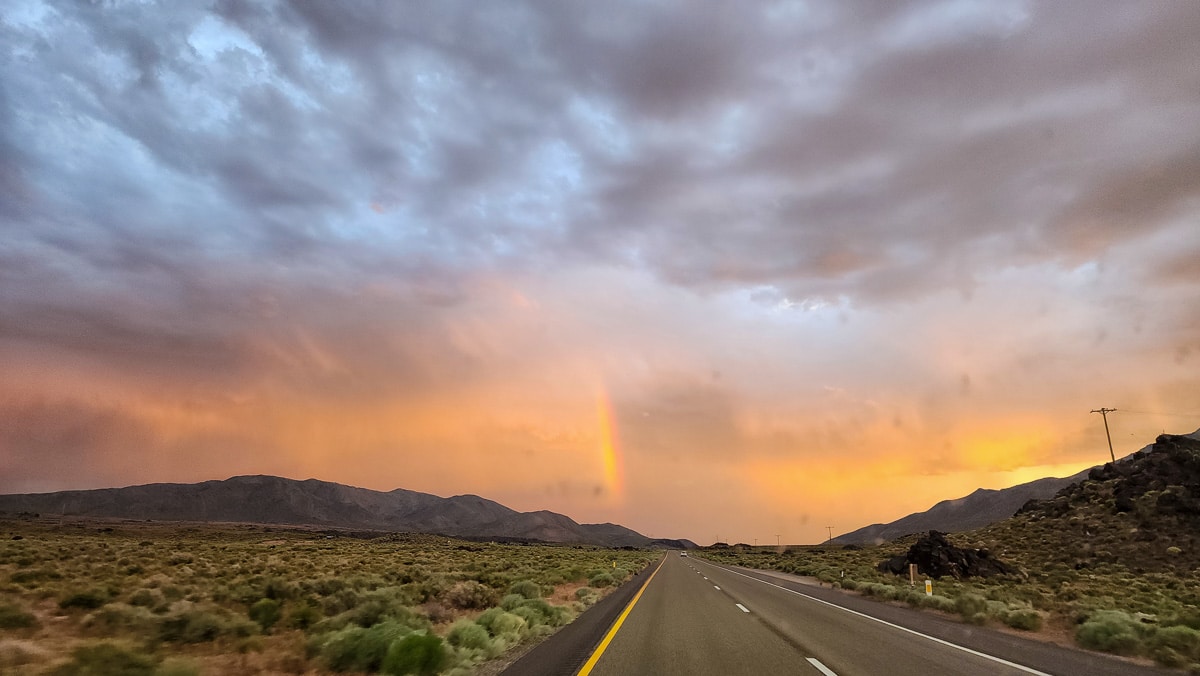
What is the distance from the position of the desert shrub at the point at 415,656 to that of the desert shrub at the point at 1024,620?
52.2ft

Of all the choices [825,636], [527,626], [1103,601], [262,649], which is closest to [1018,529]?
[1103,601]

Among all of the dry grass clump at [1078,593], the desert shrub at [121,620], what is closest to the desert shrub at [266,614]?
the desert shrub at [121,620]

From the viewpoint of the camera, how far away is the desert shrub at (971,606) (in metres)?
18.0

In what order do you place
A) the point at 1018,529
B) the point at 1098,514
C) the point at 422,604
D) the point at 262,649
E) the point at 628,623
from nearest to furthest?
1. the point at 262,649
2. the point at 628,623
3. the point at 422,604
4. the point at 1098,514
5. the point at 1018,529

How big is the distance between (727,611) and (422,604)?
9.47 m

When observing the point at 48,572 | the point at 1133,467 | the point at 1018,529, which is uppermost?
the point at 1133,467

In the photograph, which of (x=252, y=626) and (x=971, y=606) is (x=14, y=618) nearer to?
(x=252, y=626)

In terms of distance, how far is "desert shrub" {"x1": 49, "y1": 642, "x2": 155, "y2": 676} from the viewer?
7.41 meters

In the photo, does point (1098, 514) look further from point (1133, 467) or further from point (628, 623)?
point (628, 623)

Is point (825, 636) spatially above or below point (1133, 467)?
below

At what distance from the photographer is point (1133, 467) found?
57438 millimetres

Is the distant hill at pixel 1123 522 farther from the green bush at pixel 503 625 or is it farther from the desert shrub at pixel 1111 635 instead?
the green bush at pixel 503 625

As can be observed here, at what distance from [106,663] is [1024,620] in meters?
20.2

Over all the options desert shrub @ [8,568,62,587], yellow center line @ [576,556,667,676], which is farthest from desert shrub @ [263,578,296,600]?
yellow center line @ [576,556,667,676]
